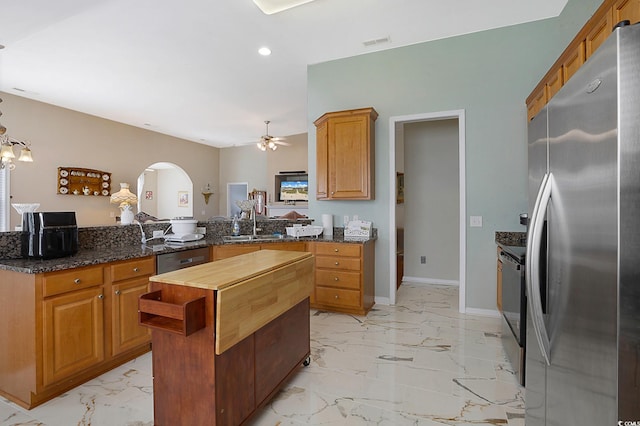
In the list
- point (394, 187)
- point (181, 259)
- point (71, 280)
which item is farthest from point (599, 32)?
point (71, 280)

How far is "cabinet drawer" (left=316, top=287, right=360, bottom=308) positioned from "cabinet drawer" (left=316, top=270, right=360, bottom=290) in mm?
58

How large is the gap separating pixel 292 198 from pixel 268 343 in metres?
6.79

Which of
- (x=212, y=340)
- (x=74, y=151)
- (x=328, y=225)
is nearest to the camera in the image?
(x=212, y=340)

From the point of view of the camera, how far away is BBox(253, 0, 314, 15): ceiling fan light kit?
2.81 meters

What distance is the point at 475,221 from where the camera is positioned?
138 inches

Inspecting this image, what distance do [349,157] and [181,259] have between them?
219 cm

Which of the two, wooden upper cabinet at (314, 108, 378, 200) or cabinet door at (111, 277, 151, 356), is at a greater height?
wooden upper cabinet at (314, 108, 378, 200)

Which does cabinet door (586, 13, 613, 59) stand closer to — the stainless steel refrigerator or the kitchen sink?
the stainless steel refrigerator

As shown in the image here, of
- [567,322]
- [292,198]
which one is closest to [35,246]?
[567,322]

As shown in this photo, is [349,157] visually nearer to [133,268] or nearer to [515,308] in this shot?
[515,308]

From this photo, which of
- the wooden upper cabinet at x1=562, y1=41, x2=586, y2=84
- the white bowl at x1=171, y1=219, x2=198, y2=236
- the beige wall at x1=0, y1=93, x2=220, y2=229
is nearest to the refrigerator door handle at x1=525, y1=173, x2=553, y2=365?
the wooden upper cabinet at x1=562, y1=41, x2=586, y2=84

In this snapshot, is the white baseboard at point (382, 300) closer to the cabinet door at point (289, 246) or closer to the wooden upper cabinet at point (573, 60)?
the cabinet door at point (289, 246)

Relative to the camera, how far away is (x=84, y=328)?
6.88 ft

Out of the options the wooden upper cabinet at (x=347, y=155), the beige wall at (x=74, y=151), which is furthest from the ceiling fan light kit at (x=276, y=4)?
the beige wall at (x=74, y=151)
